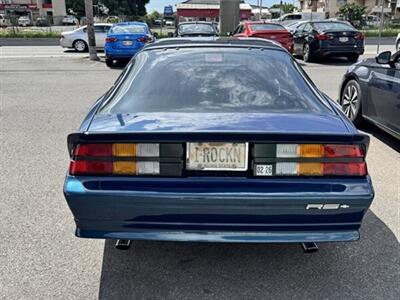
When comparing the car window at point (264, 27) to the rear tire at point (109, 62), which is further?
the car window at point (264, 27)

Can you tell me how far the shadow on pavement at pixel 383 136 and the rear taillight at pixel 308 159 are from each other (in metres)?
3.40

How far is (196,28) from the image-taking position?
15.7 m

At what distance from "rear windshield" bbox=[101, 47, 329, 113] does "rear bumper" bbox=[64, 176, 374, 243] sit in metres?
0.62

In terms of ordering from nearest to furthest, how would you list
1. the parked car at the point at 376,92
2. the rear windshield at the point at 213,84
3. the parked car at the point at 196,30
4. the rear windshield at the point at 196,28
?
the rear windshield at the point at 213,84, the parked car at the point at 376,92, the parked car at the point at 196,30, the rear windshield at the point at 196,28

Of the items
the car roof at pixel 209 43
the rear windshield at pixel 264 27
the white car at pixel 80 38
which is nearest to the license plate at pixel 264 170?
the car roof at pixel 209 43

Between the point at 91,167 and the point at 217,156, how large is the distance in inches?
29.6

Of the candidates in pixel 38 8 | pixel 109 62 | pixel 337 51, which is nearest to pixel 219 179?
pixel 109 62

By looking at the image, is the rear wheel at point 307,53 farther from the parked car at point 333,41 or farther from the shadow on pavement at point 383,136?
the shadow on pavement at point 383,136

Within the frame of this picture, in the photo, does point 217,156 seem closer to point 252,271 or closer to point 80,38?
point 252,271

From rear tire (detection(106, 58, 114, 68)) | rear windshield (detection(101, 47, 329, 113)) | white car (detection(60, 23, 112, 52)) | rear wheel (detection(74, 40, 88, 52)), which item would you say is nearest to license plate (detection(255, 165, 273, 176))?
rear windshield (detection(101, 47, 329, 113))

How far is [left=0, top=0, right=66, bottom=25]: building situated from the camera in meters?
64.8

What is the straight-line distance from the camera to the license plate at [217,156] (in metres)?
2.38

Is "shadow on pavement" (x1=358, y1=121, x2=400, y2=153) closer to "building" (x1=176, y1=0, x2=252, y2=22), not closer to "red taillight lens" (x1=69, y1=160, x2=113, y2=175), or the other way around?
"red taillight lens" (x1=69, y1=160, x2=113, y2=175)

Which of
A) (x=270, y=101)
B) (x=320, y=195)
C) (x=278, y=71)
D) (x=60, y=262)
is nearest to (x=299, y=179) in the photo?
(x=320, y=195)
